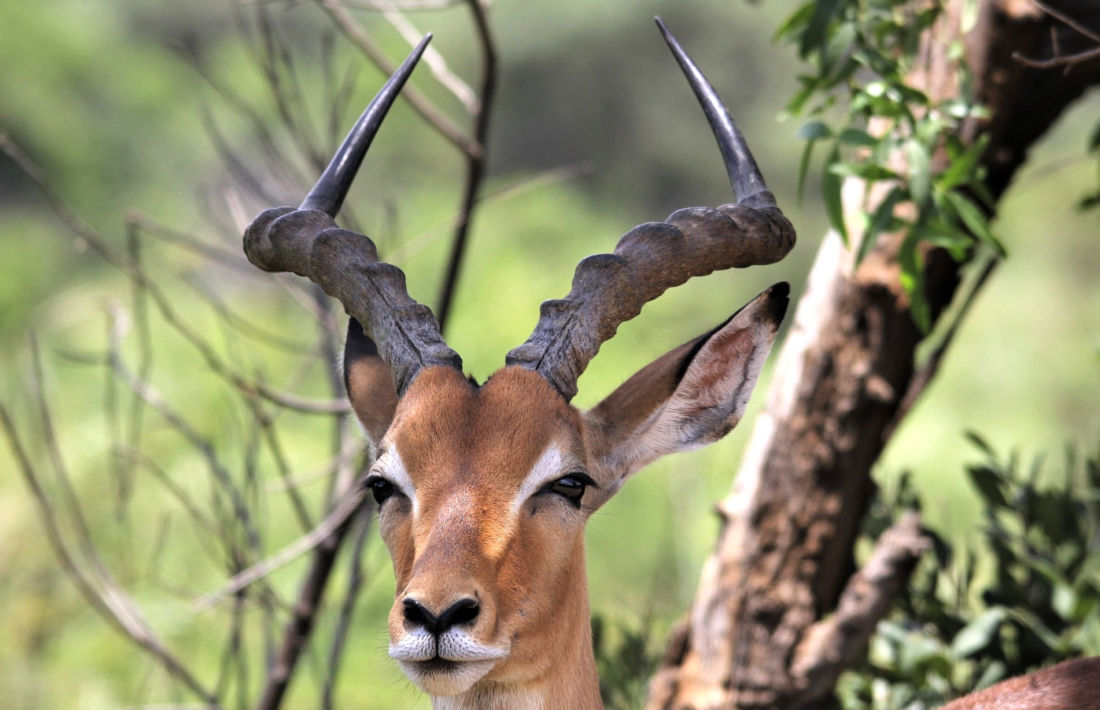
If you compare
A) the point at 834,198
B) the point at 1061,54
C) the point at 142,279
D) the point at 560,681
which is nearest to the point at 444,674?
the point at 560,681

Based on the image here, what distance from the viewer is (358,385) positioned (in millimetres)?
3869

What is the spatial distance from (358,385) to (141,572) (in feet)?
21.3

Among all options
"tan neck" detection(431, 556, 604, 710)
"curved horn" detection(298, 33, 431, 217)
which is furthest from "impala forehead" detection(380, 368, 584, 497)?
"curved horn" detection(298, 33, 431, 217)

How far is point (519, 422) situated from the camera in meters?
3.26

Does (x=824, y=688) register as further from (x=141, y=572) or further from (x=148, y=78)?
(x=148, y=78)

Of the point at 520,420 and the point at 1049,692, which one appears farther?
the point at 1049,692

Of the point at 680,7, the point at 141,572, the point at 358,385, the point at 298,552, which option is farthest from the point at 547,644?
the point at 680,7

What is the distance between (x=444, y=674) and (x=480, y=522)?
1.22 ft

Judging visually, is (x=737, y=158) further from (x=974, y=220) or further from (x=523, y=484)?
(x=523, y=484)

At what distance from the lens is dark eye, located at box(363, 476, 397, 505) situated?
3352 millimetres

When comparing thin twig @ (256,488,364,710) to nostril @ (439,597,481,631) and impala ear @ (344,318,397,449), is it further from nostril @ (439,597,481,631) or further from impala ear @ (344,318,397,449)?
nostril @ (439,597,481,631)

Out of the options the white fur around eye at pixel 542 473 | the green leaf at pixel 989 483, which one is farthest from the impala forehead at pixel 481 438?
the green leaf at pixel 989 483

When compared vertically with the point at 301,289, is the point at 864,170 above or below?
below

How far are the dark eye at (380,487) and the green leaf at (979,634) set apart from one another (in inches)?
109
